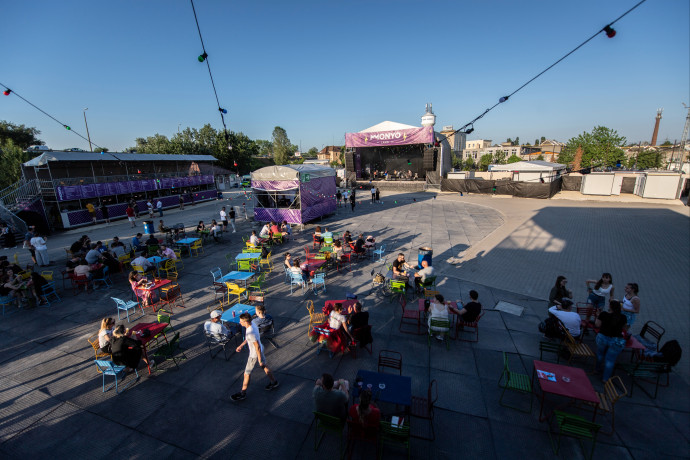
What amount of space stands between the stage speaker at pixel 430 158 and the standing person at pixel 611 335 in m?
31.9

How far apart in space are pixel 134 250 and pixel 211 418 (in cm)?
1030

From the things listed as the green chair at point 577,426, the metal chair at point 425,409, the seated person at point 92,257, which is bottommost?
the metal chair at point 425,409

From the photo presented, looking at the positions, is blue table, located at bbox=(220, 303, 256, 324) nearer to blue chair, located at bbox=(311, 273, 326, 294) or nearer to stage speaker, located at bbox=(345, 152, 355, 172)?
blue chair, located at bbox=(311, 273, 326, 294)

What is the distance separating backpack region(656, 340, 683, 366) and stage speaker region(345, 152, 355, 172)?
3673cm

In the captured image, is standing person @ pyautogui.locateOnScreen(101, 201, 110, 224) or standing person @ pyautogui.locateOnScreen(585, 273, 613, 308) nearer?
standing person @ pyautogui.locateOnScreen(585, 273, 613, 308)

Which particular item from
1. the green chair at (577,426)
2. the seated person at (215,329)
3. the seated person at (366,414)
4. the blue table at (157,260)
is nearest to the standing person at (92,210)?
the blue table at (157,260)

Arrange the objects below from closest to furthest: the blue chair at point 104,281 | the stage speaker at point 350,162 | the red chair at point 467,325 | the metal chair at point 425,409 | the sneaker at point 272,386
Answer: the metal chair at point 425,409 < the sneaker at point 272,386 < the red chair at point 467,325 < the blue chair at point 104,281 < the stage speaker at point 350,162

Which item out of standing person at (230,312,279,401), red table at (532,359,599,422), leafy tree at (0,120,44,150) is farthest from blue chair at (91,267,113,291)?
leafy tree at (0,120,44,150)

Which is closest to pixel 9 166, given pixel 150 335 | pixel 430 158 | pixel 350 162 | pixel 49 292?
pixel 49 292

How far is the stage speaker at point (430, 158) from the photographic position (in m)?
34.9

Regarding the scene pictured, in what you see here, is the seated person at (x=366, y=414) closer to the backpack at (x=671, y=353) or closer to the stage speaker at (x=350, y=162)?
the backpack at (x=671, y=353)

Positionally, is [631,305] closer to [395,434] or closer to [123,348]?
[395,434]

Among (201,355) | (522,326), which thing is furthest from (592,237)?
(201,355)

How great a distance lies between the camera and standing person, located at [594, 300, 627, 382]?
5.13 metres
